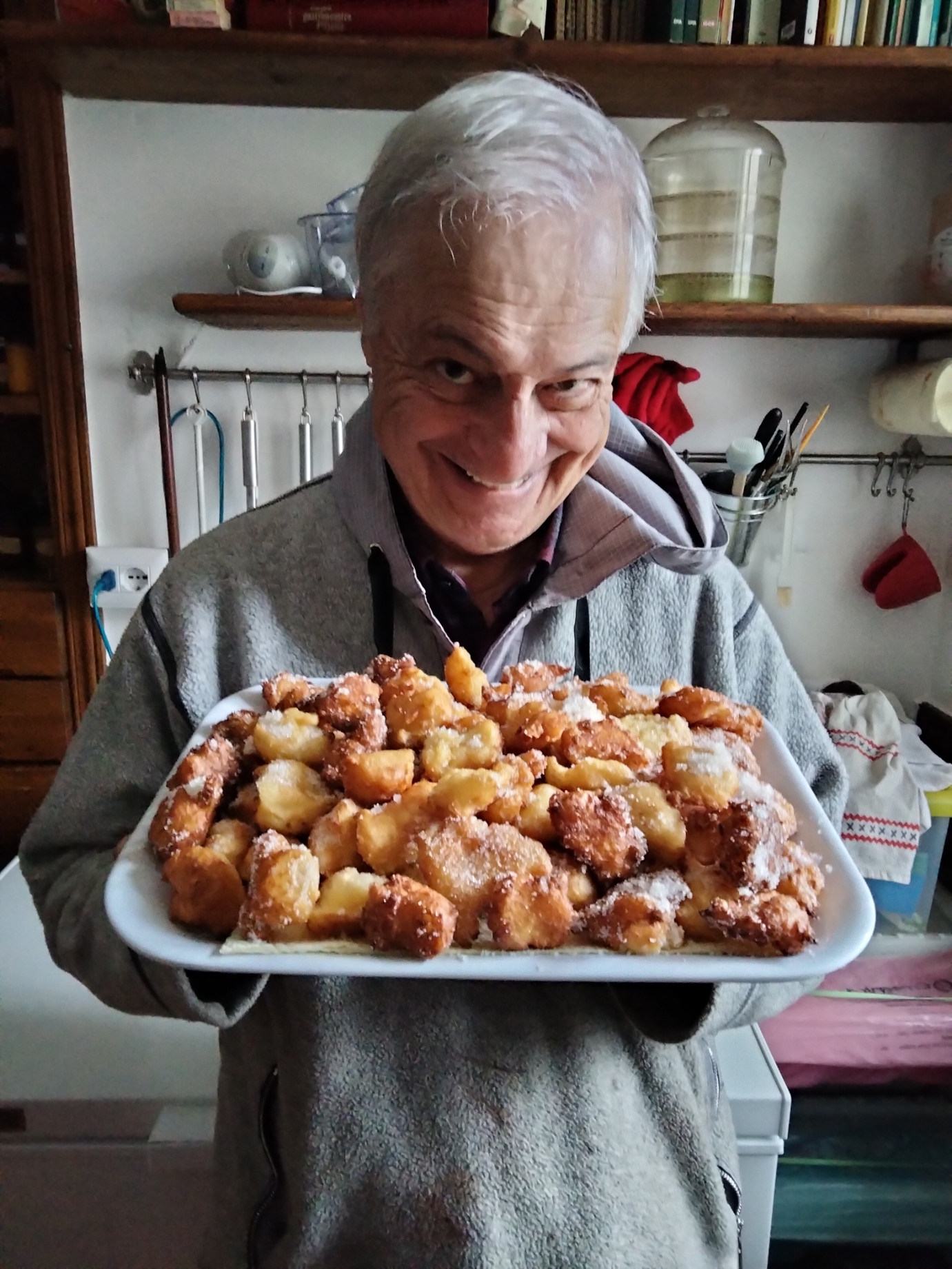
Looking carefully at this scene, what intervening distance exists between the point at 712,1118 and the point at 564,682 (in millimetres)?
465

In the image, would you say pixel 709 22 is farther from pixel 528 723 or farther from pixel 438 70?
pixel 528 723

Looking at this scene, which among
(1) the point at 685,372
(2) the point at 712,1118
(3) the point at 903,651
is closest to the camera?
(2) the point at 712,1118

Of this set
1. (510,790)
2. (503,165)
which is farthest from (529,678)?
(503,165)

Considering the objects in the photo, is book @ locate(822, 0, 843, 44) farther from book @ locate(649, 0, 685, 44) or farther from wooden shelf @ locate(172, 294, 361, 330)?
wooden shelf @ locate(172, 294, 361, 330)

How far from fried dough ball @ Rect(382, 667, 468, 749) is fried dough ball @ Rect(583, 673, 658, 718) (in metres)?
0.11

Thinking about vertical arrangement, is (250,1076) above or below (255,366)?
below

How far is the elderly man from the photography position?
0.68 meters

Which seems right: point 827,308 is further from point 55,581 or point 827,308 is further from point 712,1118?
point 55,581

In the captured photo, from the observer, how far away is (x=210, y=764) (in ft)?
1.91

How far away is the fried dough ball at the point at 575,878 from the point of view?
1.63 feet

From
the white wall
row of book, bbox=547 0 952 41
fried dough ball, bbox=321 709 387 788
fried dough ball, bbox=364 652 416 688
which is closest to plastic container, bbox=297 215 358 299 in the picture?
the white wall

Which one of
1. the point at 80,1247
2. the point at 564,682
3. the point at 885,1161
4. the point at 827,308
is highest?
the point at 827,308

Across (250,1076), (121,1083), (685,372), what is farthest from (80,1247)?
(685,372)

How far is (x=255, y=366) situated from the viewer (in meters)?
1.65
